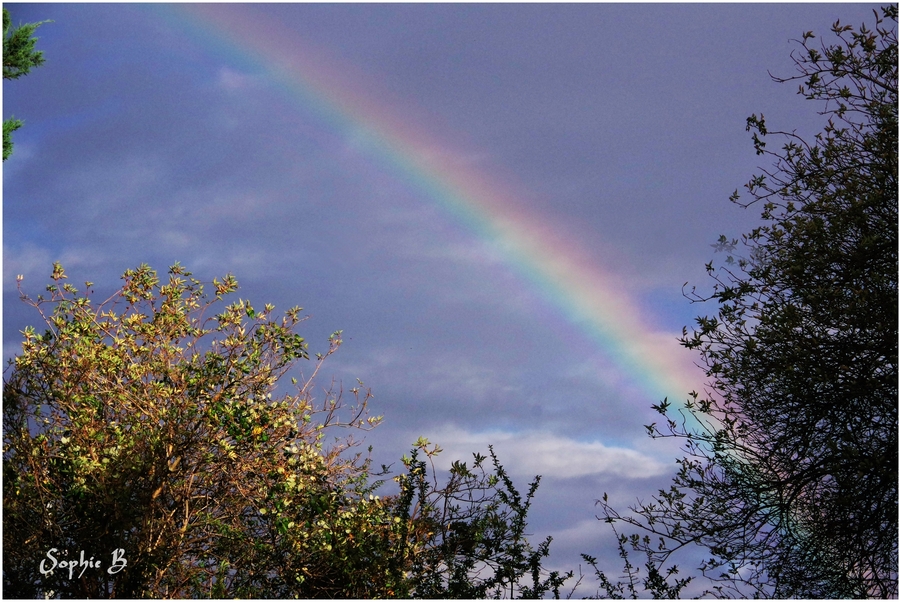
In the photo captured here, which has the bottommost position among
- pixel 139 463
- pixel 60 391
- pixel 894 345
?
pixel 139 463

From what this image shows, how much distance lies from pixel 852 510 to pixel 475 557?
3450 mm

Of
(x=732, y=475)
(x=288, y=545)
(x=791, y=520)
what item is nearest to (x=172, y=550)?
(x=288, y=545)

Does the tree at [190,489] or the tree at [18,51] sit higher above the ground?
the tree at [18,51]

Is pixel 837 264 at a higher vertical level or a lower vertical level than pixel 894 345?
higher

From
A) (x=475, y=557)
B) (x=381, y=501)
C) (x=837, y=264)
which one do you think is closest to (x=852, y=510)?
(x=837, y=264)

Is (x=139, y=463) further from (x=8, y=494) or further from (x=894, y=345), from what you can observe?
(x=894, y=345)

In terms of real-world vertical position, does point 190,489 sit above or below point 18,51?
below

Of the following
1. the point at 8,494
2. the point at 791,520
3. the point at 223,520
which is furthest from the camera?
the point at 791,520

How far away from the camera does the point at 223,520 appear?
22.2ft

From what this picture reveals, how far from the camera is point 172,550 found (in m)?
6.35

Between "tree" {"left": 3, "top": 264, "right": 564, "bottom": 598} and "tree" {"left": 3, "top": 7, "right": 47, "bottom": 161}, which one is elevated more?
"tree" {"left": 3, "top": 7, "right": 47, "bottom": 161}

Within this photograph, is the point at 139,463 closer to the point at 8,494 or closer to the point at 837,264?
the point at 8,494

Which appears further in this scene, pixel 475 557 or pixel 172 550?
pixel 475 557

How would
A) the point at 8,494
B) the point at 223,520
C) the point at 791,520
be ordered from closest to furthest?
the point at 8,494 → the point at 223,520 → the point at 791,520
